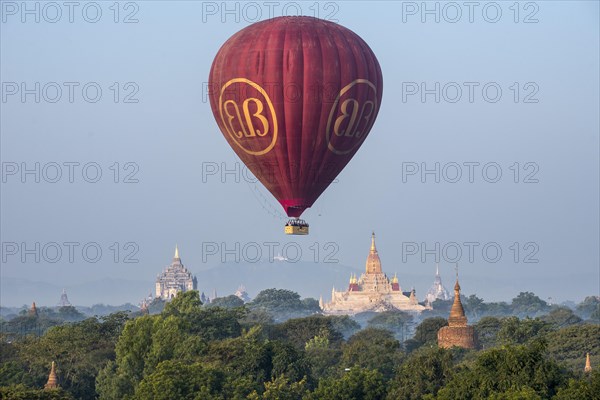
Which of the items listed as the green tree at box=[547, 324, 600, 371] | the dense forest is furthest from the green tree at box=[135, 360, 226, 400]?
the green tree at box=[547, 324, 600, 371]

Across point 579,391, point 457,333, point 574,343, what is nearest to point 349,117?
point 579,391

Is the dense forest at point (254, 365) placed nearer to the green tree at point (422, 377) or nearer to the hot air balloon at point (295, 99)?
the green tree at point (422, 377)

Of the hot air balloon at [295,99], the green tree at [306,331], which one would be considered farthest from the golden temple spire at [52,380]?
the green tree at [306,331]

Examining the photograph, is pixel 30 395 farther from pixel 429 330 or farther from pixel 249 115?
pixel 429 330

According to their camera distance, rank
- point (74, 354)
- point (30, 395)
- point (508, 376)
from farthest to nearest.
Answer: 1. point (74, 354)
2. point (508, 376)
3. point (30, 395)

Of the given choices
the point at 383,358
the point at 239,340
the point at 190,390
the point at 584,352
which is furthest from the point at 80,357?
the point at 584,352

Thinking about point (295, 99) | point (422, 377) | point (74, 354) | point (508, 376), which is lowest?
point (422, 377)

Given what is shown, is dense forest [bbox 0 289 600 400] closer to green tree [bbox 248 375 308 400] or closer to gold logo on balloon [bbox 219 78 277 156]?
green tree [bbox 248 375 308 400]

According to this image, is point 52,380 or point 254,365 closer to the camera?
point 254,365

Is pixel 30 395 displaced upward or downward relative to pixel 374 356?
downward
